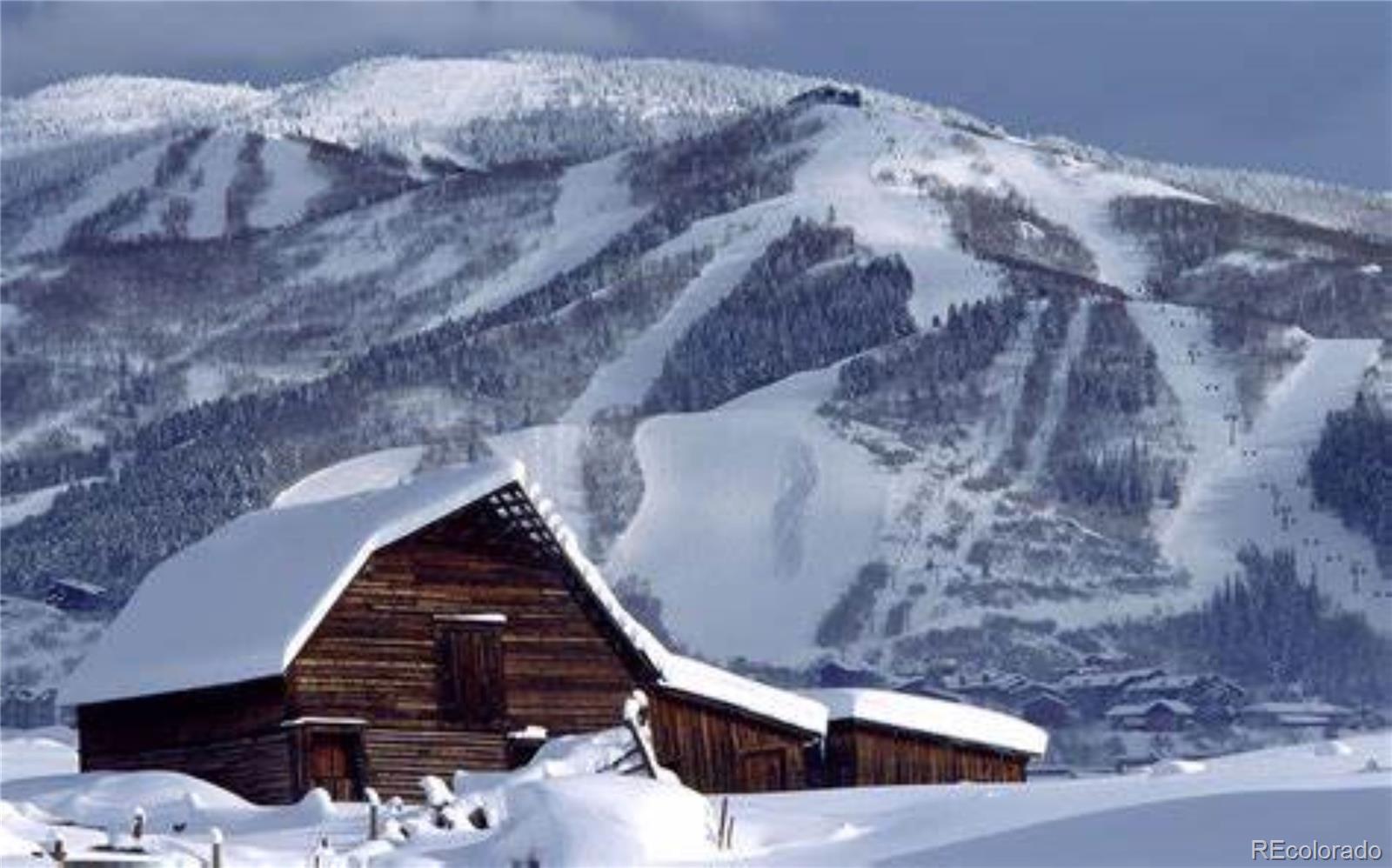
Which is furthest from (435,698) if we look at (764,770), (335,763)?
(764,770)

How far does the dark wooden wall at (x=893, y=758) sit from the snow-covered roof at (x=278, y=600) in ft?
2.12

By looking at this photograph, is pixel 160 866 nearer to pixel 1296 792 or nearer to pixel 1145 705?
pixel 1296 792

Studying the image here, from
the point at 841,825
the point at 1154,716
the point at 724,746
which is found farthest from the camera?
the point at 1154,716

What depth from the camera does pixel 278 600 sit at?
171ft

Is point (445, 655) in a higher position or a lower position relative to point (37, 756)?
higher

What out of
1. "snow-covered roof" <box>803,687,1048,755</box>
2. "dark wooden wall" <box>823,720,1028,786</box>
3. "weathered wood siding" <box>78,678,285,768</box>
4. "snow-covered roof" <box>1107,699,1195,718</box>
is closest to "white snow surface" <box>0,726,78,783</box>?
"weathered wood siding" <box>78,678,285,768</box>

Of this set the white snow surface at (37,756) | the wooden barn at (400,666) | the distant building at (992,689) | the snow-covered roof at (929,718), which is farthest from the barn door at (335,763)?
the distant building at (992,689)

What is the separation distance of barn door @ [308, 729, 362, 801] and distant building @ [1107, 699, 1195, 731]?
381 feet

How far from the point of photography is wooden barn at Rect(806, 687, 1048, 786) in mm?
56031

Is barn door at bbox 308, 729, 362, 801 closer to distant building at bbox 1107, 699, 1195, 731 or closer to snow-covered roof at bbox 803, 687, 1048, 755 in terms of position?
snow-covered roof at bbox 803, 687, 1048, 755

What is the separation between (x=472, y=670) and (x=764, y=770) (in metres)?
4.91

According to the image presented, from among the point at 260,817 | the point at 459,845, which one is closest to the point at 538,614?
the point at 260,817

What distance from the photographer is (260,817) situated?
41156mm

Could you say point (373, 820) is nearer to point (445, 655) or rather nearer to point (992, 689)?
point (445, 655)
